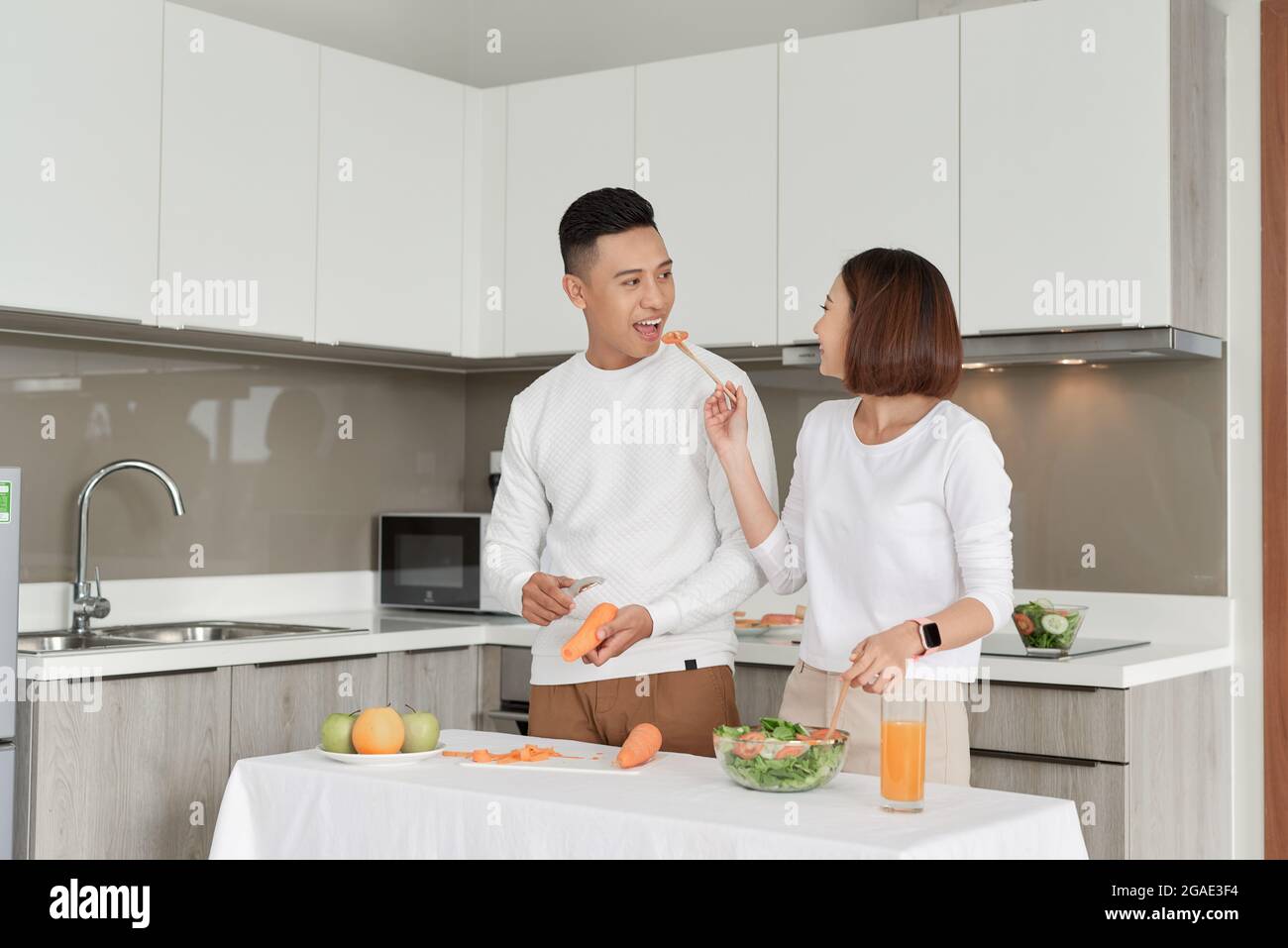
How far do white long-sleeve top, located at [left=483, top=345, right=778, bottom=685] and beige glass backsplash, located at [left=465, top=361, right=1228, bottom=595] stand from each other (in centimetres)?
145

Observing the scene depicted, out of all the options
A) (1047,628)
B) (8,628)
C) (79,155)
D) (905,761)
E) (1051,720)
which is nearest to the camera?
→ (905,761)

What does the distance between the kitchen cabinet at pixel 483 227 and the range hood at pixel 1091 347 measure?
1.31 metres

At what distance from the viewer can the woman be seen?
195 cm

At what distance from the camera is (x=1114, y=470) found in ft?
11.4

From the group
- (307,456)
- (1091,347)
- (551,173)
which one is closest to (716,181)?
(551,173)

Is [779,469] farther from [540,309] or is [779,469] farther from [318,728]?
[318,728]

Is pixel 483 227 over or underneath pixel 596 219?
over

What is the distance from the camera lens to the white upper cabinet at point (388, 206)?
3.65m

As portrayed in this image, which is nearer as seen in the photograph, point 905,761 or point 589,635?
point 905,761

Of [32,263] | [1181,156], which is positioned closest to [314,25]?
[32,263]

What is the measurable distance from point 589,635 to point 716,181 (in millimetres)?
1924

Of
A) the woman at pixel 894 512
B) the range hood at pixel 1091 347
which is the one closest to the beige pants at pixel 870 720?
the woman at pixel 894 512

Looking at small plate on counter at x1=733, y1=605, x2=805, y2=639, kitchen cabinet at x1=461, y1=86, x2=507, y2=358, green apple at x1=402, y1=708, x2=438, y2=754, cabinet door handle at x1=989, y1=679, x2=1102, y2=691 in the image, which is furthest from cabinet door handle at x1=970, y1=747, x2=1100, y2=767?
kitchen cabinet at x1=461, y1=86, x2=507, y2=358

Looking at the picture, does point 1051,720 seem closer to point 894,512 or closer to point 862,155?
point 894,512
